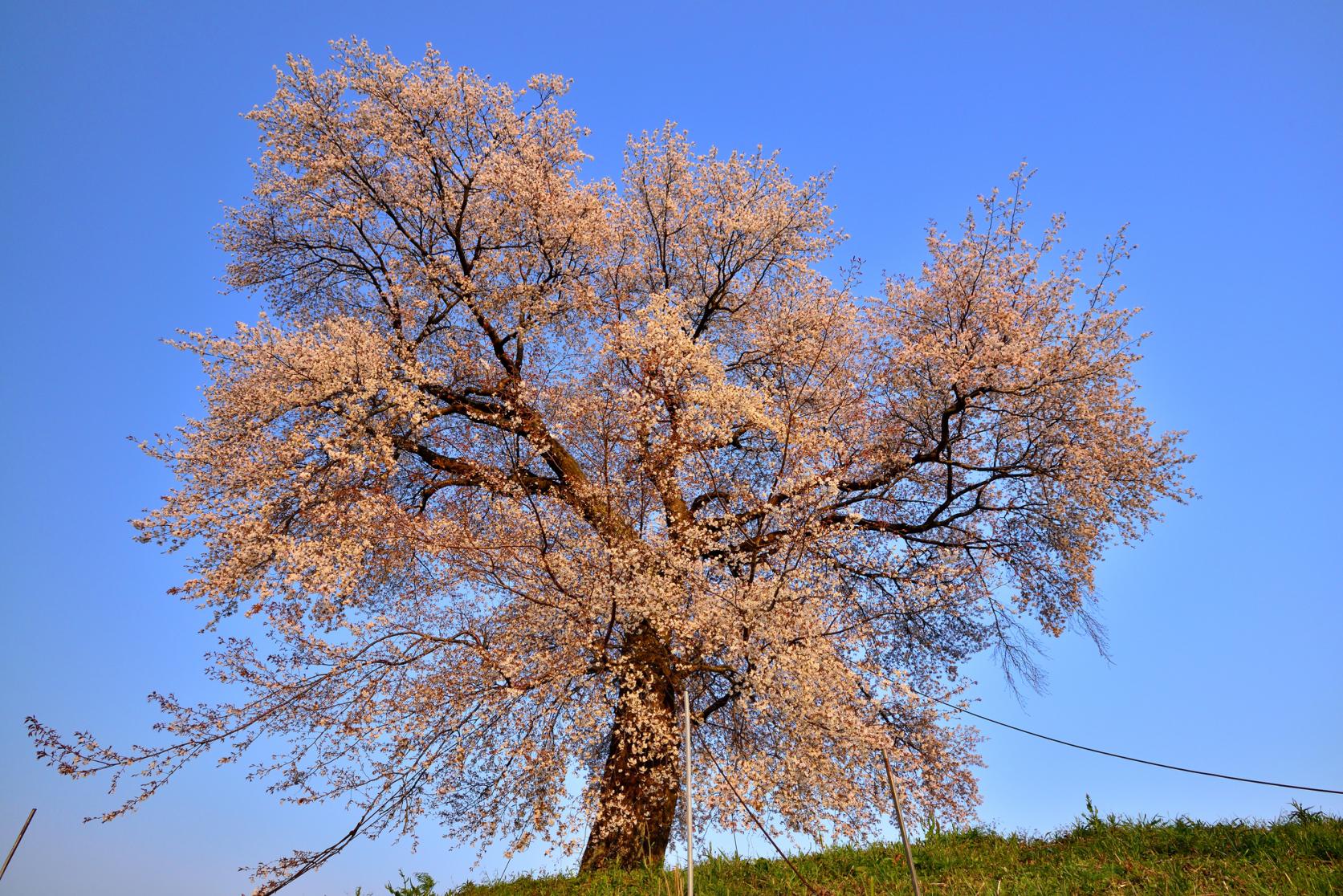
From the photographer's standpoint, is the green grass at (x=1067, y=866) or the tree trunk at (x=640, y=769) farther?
the tree trunk at (x=640, y=769)

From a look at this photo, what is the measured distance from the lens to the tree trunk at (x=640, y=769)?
42.9ft

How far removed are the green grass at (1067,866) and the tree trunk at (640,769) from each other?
1.36 metres

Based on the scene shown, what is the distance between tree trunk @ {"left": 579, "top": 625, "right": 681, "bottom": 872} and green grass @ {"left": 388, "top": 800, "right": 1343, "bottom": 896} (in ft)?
4.46

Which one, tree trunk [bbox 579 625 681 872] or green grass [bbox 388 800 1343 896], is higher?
tree trunk [bbox 579 625 681 872]

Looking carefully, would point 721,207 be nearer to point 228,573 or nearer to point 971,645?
point 971,645

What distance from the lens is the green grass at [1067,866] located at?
829 cm

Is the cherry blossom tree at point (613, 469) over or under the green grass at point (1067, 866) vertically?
over

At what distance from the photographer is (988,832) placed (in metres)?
11.7

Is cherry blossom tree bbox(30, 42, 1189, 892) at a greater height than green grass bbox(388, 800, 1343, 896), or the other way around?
cherry blossom tree bbox(30, 42, 1189, 892)

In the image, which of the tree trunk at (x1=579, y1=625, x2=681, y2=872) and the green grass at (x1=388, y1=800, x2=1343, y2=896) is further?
the tree trunk at (x1=579, y1=625, x2=681, y2=872)

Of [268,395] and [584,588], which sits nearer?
[584,588]

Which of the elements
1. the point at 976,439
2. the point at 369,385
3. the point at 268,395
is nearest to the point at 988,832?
the point at 976,439

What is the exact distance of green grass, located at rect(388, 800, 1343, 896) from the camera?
8.29 metres

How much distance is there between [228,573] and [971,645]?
12.9 m
